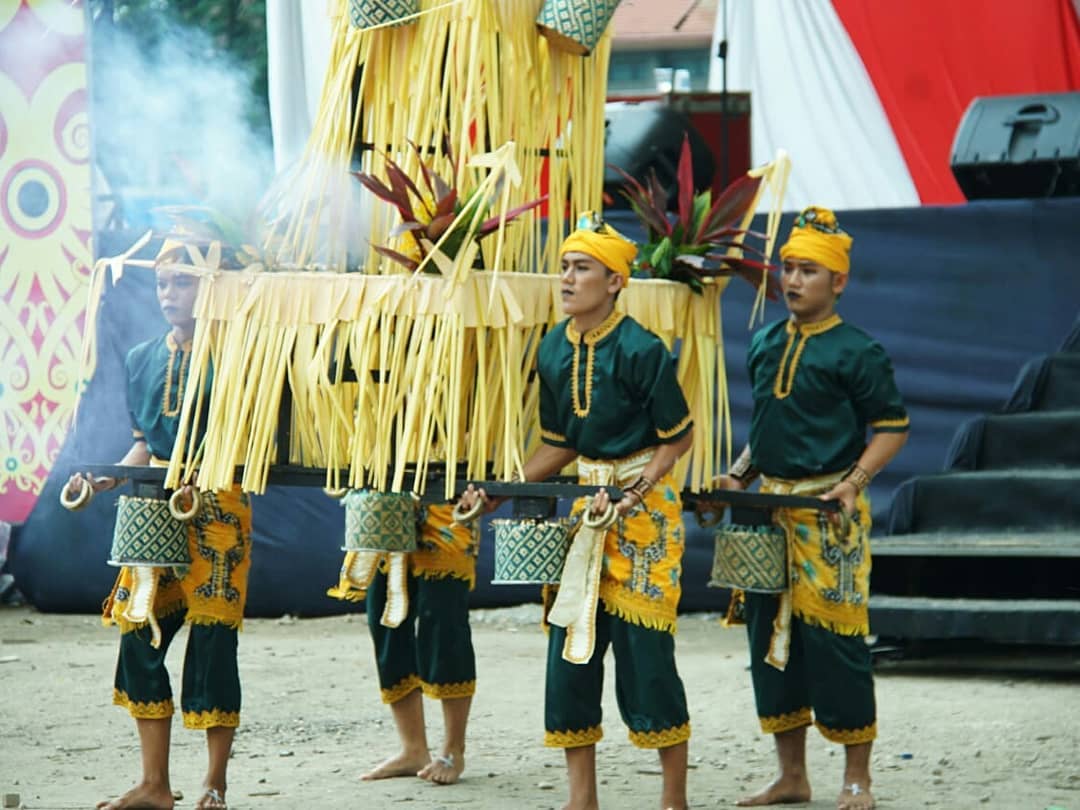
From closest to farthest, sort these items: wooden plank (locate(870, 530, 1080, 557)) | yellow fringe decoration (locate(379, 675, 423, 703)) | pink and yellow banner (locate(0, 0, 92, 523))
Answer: yellow fringe decoration (locate(379, 675, 423, 703))
wooden plank (locate(870, 530, 1080, 557))
pink and yellow banner (locate(0, 0, 92, 523))

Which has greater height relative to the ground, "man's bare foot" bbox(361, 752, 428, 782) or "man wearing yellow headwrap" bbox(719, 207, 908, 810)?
"man wearing yellow headwrap" bbox(719, 207, 908, 810)

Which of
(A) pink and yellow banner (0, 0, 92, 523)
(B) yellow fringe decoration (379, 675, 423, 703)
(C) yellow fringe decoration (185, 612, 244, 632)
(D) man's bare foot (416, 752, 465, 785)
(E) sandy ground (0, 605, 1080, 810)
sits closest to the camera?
(C) yellow fringe decoration (185, 612, 244, 632)

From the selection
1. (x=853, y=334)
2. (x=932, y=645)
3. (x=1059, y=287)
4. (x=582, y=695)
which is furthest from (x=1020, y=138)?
(x=582, y=695)

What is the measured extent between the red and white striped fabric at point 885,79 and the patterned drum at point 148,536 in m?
5.36

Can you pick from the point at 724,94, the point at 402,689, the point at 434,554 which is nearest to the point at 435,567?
the point at 434,554

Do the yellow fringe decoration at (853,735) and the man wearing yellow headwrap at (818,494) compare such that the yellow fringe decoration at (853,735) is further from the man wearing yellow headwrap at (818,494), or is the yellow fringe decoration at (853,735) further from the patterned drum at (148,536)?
the patterned drum at (148,536)

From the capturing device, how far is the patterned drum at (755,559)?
14.1ft

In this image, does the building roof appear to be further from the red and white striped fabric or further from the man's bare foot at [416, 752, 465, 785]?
the man's bare foot at [416, 752, 465, 785]

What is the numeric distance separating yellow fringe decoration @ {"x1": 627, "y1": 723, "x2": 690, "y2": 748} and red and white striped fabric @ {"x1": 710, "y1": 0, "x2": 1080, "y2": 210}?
5.26 m

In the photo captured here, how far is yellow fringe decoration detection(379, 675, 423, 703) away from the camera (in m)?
4.75

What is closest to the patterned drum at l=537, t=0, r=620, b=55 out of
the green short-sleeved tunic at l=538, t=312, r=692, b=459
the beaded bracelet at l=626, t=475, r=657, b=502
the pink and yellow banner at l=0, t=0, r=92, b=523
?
the green short-sleeved tunic at l=538, t=312, r=692, b=459

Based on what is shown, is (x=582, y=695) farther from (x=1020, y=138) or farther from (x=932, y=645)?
(x=1020, y=138)

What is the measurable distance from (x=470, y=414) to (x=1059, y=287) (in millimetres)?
3749

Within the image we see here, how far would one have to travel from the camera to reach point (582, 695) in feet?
13.1
